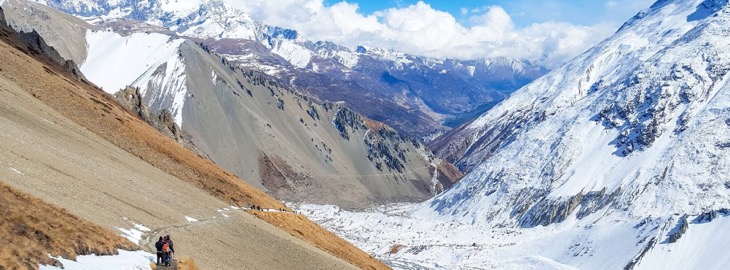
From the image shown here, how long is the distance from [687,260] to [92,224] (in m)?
142

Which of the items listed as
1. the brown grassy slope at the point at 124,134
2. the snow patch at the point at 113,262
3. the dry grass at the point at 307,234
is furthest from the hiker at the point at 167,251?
the brown grassy slope at the point at 124,134

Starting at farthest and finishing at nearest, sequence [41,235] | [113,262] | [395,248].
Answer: [395,248]
[113,262]
[41,235]

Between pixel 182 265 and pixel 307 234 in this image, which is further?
pixel 307 234

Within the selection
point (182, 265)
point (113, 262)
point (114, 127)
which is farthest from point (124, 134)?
point (113, 262)

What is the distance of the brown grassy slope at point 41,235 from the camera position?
26.8 metres

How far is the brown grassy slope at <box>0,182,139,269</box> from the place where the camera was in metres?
26.8

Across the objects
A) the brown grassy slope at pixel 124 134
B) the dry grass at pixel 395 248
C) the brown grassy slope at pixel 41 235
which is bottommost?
the dry grass at pixel 395 248

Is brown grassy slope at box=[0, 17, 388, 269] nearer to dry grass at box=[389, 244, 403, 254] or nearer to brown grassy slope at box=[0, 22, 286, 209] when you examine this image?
brown grassy slope at box=[0, 22, 286, 209]

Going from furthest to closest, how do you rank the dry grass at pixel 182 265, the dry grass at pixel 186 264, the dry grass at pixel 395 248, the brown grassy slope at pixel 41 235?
1. the dry grass at pixel 395 248
2. the dry grass at pixel 186 264
3. the dry grass at pixel 182 265
4. the brown grassy slope at pixel 41 235

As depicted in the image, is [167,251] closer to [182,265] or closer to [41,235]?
[182,265]

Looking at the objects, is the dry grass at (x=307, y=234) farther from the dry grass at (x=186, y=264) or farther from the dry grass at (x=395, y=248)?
the dry grass at (x=395, y=248)

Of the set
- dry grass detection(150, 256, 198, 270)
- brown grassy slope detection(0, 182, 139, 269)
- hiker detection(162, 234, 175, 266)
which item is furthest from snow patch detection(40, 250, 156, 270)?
hiker detection(162, 234, 175, 266)

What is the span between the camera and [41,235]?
98.3 feet

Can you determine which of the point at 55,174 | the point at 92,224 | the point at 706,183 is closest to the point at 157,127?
the point at 55,174
